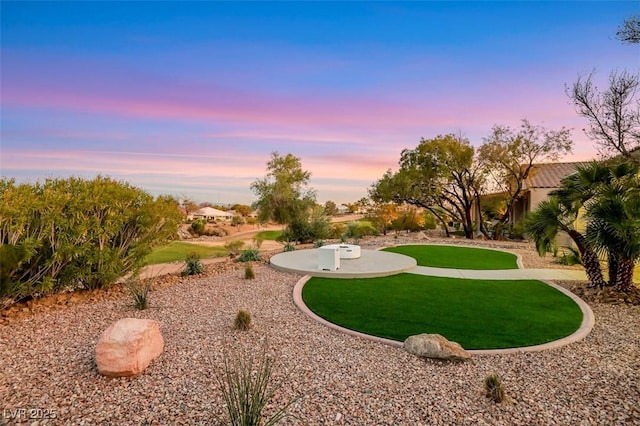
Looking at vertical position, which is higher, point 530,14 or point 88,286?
point 530,14

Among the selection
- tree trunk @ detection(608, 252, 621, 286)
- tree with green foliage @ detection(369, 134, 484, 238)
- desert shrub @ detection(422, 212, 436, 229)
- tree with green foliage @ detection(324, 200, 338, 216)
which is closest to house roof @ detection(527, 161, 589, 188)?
tree with green foliage @ detection(369, 134, 484, 238)

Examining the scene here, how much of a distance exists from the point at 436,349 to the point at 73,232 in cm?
670

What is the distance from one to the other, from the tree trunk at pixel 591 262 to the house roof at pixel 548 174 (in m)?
14.6

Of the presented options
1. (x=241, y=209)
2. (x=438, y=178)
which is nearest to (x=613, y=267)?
(x=438, y=178)

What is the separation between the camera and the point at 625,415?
10.7 ft

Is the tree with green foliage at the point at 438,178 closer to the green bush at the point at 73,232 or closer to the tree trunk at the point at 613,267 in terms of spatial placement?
the tree trunk at the point at 613,267

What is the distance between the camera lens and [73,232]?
20.6 feet

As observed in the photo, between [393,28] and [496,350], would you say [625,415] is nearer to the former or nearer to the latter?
[496,350]

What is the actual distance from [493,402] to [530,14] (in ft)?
41.5

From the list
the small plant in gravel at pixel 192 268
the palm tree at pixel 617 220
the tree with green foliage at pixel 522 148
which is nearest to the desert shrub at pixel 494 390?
the palm tree at pixel 617 220

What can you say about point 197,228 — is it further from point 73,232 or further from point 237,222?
point 73,232

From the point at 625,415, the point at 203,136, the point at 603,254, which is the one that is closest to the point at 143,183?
the point at 203,136

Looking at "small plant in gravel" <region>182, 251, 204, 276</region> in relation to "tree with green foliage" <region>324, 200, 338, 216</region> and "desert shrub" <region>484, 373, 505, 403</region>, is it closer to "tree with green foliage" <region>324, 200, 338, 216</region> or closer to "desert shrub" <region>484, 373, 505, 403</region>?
"desert shrub" <region>484, 373, 505, 403</region>

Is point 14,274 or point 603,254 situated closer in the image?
point 14,274
